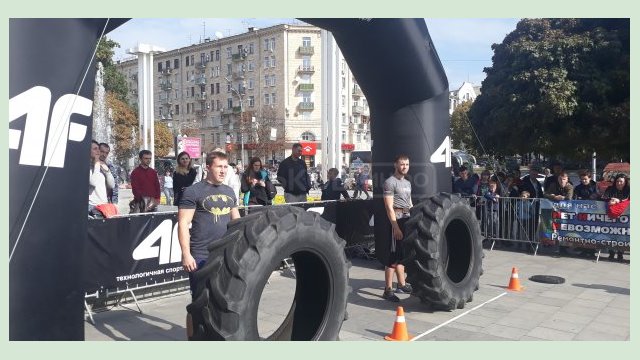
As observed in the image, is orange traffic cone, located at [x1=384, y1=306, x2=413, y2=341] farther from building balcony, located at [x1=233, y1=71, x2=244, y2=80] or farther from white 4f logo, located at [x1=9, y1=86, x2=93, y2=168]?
building balcony, located at [x1=233, y1=71, x2=244, y2=80]

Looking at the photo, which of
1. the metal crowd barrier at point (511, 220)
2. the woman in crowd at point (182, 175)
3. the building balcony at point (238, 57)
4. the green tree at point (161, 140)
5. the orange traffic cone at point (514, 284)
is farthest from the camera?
the building balcony at point (238, 57)

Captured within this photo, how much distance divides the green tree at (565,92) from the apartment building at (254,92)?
41965 mm

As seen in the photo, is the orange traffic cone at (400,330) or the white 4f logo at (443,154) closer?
the orange traffic cone at (400,330)

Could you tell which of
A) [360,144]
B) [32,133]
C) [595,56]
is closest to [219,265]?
[32,133]

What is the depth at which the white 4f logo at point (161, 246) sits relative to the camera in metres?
6.68

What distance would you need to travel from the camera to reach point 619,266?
30.7ft

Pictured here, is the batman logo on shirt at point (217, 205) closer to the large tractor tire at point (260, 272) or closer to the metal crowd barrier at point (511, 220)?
the large tractor tire at point (260, 272)

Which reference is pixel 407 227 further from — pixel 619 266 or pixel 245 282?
pixel 619 266

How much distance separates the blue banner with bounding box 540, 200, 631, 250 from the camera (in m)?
9.70

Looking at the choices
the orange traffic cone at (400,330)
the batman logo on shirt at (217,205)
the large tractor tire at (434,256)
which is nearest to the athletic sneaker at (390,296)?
the large tractor tire at (434,256)

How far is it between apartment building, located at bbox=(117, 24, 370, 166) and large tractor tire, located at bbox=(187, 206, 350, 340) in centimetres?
5410

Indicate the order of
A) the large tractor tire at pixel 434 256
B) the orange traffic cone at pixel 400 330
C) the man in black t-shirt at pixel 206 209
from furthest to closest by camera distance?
the large tractor tire at pixel 434 256 → the orange traffic cone at pixel 400 330 → the man in black t-shirt at pixel 206 209

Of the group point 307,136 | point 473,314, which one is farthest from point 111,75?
point 473,314

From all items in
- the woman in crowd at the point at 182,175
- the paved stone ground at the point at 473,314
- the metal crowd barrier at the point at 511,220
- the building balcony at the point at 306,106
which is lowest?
the paved stone ground at the point at 473,314
